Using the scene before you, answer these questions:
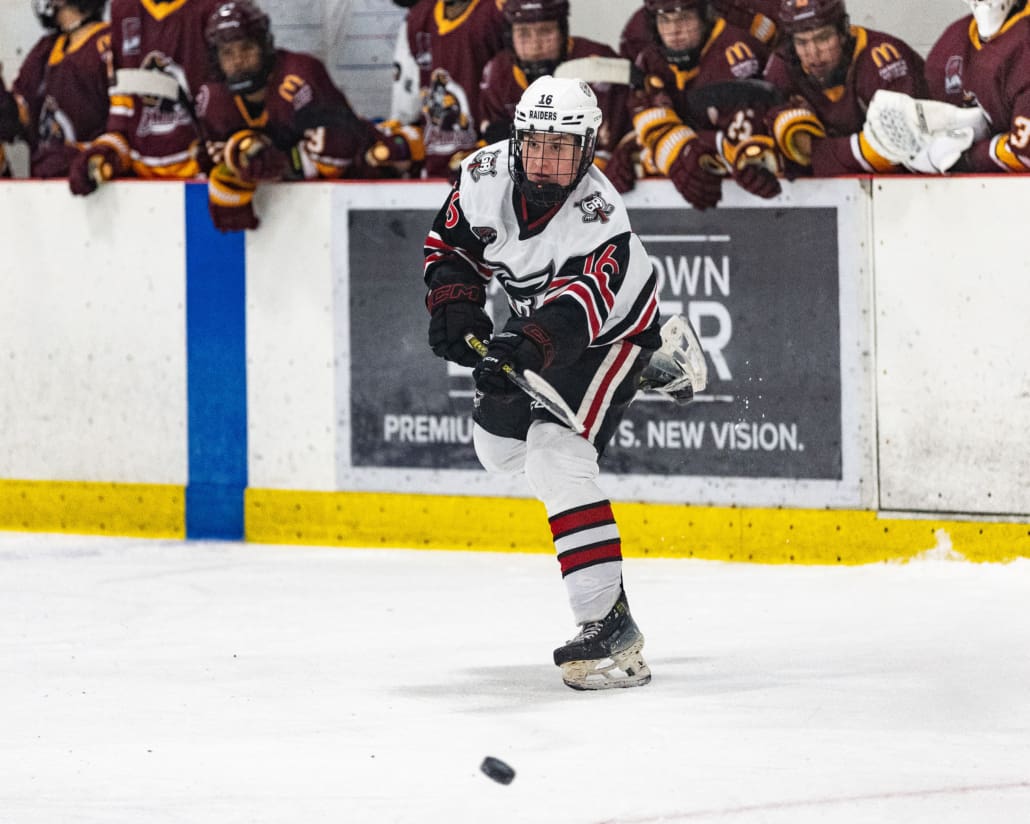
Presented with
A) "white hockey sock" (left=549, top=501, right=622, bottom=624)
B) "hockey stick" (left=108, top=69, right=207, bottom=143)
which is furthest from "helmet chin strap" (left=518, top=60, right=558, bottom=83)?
"white hockey sock" (left=549, top=501, right=622, bottom=624)

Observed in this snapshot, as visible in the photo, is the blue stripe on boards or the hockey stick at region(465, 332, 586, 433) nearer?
the hockey stick at region(465, 332, 586, 433)

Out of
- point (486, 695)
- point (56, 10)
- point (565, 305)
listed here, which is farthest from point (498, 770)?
point (56, 10)

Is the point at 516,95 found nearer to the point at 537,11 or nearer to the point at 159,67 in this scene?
the point at 537,11

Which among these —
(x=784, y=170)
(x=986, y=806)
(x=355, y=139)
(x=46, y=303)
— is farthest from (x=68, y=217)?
(x=986, y=806)

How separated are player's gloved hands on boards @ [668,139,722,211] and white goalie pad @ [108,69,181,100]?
2.08 meters

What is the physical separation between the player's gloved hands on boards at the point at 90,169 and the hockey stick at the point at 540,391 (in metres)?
2.82

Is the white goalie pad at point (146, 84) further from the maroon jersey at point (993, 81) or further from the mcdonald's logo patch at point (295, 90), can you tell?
the maroon jersey at point (993, 81)

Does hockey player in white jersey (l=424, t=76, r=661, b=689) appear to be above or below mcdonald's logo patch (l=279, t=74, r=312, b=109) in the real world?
below

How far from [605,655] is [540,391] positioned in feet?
2.00

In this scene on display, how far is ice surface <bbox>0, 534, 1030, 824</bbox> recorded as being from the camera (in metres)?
3.52

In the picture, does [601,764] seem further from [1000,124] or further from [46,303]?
[46,303]

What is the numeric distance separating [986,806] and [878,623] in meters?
1.72

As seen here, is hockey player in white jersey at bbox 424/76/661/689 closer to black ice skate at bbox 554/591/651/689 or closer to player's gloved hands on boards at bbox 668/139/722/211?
black ice skate at bbox 554/591/651/689

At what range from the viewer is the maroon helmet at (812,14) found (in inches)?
242
